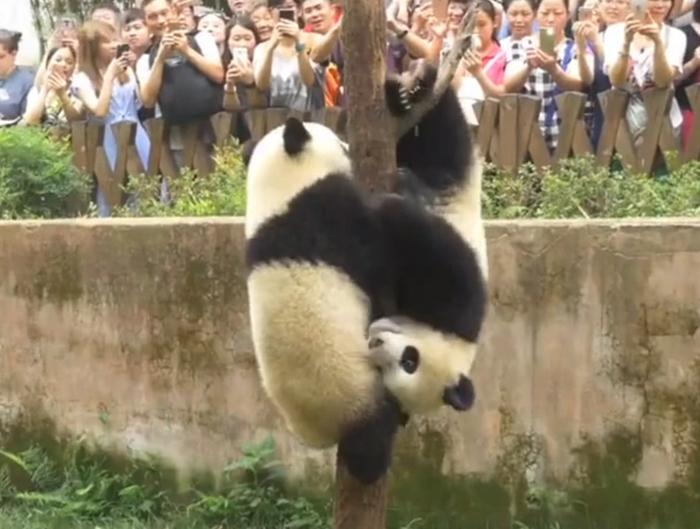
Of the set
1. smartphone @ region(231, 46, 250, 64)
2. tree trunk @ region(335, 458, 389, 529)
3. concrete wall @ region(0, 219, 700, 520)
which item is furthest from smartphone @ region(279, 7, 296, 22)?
tree trunk @ region(335, 458, 389, 529)

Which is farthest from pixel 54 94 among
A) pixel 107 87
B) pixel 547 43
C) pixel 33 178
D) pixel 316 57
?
pixel 547 43

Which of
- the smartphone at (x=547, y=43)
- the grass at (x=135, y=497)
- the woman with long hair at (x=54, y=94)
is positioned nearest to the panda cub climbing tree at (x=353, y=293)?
the grass at (x=135, y=497)

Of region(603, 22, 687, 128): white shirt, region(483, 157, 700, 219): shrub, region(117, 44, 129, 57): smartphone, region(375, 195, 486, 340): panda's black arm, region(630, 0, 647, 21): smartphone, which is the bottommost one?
region(117, 44, 129, 57): smartphone

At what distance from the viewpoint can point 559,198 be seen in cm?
678

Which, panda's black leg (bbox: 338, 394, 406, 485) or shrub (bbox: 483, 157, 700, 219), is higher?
panda's black leg (bbox: 338, 394, 406, 485)

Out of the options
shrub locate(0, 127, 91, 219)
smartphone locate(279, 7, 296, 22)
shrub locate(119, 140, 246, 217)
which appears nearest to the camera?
shrub locate(119, 140, 246, 217)

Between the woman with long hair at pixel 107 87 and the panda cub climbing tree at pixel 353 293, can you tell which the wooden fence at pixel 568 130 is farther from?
the panda cub climbing tree at pixel 353 293

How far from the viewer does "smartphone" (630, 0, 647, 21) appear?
24.5 ft

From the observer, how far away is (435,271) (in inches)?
137

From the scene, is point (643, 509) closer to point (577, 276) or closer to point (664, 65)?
point (577, 276)

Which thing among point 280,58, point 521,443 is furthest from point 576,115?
point 521,443

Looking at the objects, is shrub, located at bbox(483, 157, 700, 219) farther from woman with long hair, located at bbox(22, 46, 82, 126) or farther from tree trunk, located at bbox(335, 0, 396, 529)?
woman with long hair, located at bbox(22, 46, 82, 126)

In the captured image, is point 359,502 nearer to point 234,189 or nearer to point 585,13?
point 234,189

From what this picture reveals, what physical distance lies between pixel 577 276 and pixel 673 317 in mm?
414
